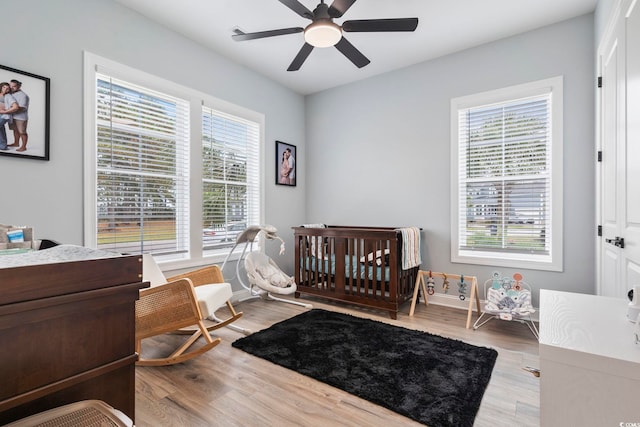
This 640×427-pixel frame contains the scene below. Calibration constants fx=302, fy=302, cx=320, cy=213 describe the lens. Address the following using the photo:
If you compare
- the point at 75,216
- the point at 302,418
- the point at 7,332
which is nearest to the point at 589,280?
the point at 302,418

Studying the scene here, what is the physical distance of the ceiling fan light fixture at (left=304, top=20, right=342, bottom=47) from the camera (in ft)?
6.98

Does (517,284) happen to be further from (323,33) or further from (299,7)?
(299,7)

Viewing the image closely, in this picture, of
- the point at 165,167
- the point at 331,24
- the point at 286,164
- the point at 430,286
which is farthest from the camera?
the point at 286,164

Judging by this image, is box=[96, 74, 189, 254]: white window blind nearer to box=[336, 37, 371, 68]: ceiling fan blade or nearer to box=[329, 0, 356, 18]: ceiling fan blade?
box=[336, 37, 371, 68]: ceiling fan blade

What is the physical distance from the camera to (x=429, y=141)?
3.54 meters

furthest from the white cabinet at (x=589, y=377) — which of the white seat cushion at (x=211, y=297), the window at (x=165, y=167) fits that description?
the window at (x=165, y=167)

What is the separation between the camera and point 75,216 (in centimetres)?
237

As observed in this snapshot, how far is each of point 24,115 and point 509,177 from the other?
414 centimetres

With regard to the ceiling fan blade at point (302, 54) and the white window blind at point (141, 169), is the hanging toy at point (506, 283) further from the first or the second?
the white window blind at point (141, 169)

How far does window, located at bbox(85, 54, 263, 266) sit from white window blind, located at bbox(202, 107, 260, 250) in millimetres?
11

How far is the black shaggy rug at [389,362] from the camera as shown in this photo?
1.65 m

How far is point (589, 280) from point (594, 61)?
6.39 ft

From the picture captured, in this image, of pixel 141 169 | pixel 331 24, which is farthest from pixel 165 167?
pixel 331 24

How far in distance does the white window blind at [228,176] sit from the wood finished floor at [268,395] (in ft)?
4.52
